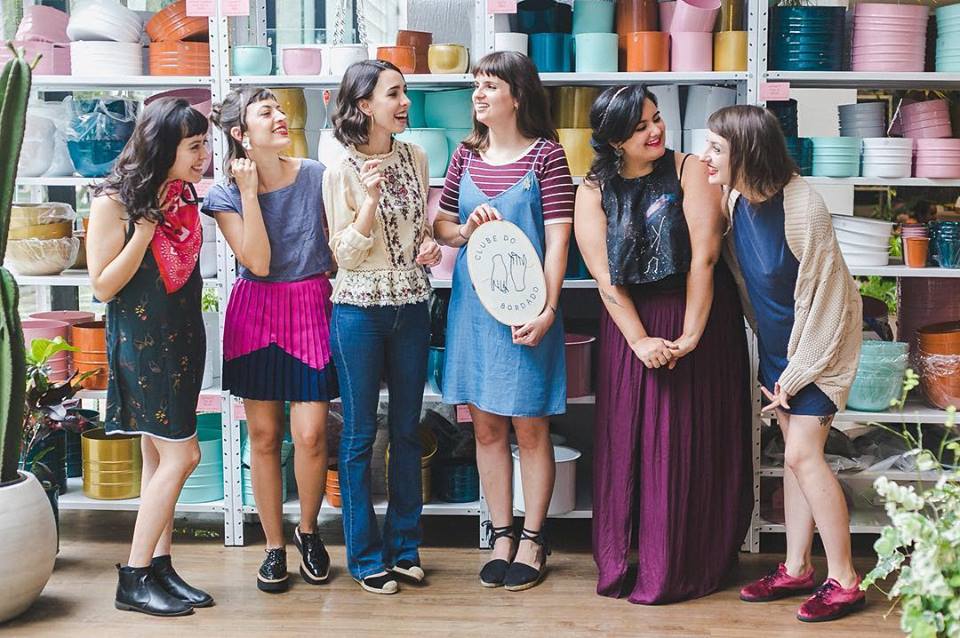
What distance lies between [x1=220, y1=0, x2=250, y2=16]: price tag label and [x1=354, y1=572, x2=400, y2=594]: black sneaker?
1.78 metres

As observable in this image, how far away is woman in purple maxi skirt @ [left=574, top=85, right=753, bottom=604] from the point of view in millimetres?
3021

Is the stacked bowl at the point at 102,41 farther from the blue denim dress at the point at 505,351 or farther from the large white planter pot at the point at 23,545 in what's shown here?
the large white planter pot at the point at 23,545

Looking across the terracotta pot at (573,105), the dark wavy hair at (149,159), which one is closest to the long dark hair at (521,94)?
the terracotta pot at (573,105)

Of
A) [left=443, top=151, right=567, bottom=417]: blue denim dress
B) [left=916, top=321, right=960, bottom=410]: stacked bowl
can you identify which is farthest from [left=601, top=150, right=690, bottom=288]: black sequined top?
[left=916, top=321, right=960, bottom=410]: stacked bowl

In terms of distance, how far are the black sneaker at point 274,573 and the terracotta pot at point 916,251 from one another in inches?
84.3

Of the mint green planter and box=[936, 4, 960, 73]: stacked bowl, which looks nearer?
box=[936, 4, 960, 73]: stacked bowl

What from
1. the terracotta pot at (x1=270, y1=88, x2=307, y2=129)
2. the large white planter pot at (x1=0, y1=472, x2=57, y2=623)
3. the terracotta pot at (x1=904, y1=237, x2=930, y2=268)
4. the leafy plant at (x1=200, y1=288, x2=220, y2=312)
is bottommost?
the large white planter pot at (x1=0, y1=472, x2=57, y2=623)

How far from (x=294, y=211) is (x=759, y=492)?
1.75 meters

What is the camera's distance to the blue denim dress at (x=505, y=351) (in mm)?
3100

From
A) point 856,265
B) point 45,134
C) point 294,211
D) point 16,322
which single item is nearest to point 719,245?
point 856,265

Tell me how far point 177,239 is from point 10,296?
460mm

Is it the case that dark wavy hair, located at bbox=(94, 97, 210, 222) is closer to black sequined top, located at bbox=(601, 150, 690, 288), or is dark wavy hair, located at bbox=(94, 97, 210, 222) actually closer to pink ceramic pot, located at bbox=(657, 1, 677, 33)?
black sequined top, located at bbox=(601, 150, 690, 288)

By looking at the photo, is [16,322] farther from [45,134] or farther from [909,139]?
[909,139]

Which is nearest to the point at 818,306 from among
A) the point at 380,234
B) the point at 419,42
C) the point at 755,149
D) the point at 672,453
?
the point at 755,149
